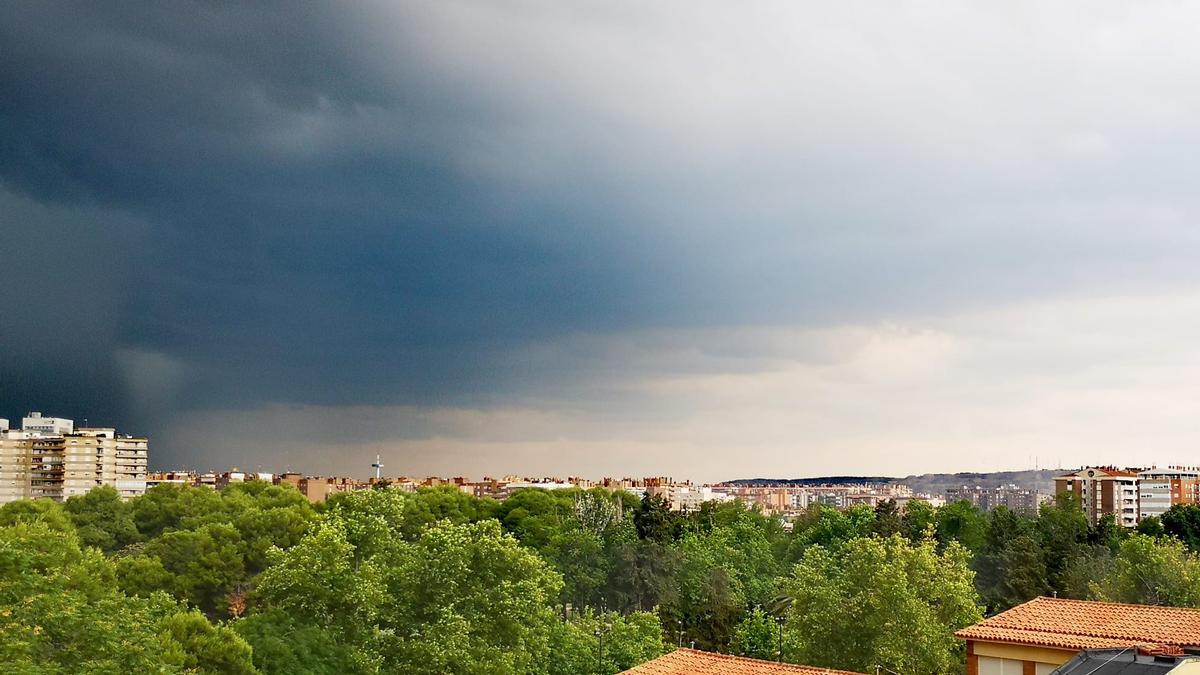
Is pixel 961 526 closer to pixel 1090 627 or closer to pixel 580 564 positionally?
pixel 580 564

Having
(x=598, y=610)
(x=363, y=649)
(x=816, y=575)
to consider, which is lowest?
(x=598, y=610)

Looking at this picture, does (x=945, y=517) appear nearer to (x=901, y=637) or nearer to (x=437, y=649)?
(x=901, y=637)

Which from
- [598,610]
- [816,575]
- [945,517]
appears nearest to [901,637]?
[816,575]

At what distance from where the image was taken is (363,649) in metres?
31.1

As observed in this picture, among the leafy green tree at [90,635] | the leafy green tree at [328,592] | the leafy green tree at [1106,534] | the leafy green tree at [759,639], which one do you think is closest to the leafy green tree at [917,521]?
the leafy green tree at [1106,534]

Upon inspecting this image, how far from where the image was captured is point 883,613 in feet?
97.2

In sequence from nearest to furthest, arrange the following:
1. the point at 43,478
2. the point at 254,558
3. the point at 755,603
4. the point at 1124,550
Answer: the point at 1124,550 → the point at 254,558 → the point at 755,603 → the point at 43,478

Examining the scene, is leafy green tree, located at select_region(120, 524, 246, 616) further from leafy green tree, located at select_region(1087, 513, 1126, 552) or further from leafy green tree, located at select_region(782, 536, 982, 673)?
leafy green tree, located at select_region(1087, 513, 1126, 552)

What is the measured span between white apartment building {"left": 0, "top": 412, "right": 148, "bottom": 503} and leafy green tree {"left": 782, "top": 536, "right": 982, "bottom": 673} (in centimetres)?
9843

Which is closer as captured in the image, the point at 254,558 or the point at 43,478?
the point at 254,558

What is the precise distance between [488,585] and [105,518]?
42.0 meters

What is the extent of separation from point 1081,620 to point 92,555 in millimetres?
33868

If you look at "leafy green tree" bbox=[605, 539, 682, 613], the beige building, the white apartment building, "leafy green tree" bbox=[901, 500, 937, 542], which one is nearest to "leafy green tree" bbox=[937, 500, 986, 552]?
"leafy green tree" bbox=[901, 500, 937, 542]

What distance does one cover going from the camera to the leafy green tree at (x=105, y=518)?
59188 mm
